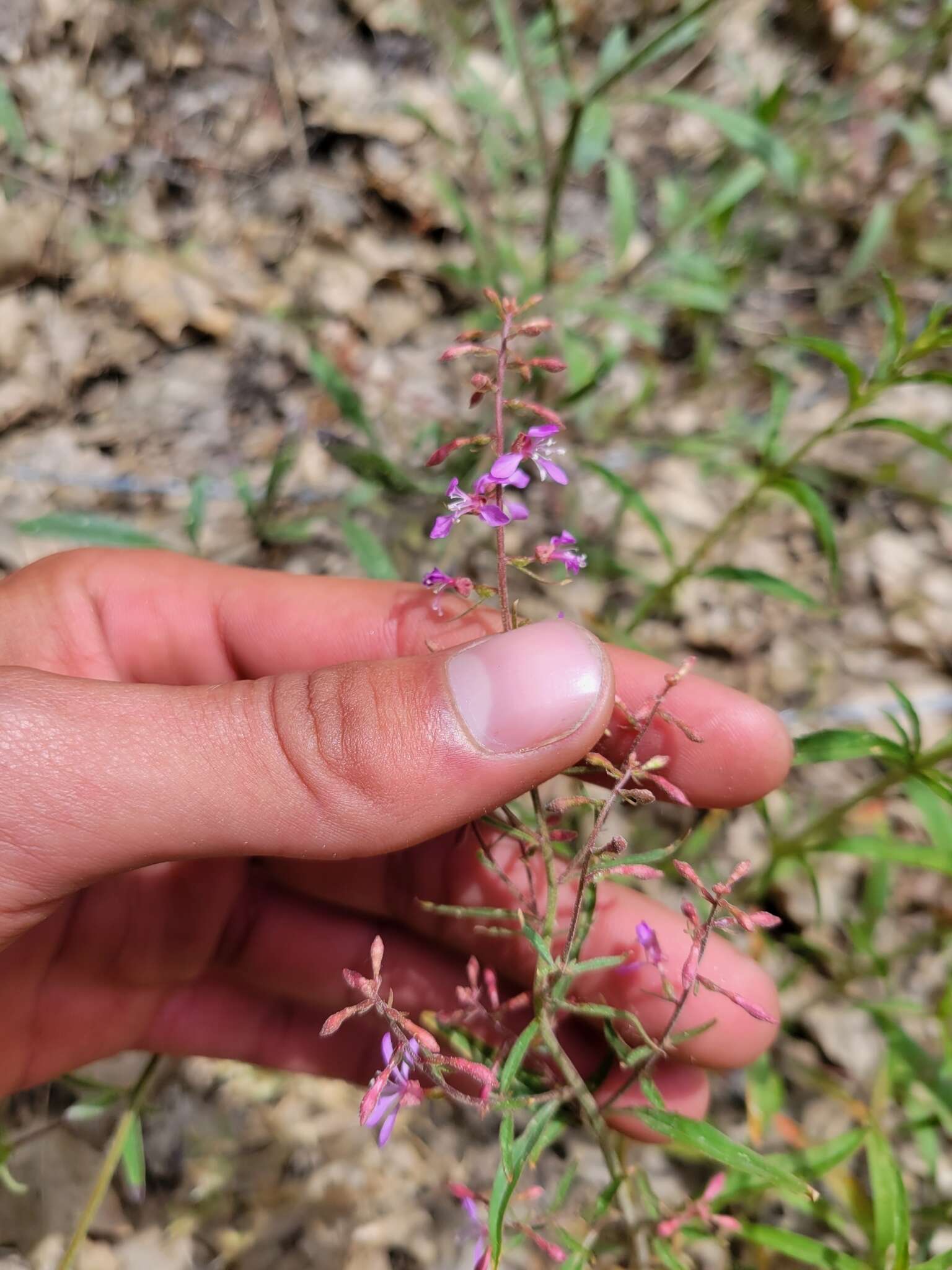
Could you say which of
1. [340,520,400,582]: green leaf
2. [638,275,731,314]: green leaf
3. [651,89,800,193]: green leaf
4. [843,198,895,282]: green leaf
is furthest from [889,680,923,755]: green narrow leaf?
[843,198,895,282]: green leaf

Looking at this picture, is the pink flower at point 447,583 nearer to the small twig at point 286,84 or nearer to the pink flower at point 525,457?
the pink flower at point 525,457

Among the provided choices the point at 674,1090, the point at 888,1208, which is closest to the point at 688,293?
the point at 674,1090

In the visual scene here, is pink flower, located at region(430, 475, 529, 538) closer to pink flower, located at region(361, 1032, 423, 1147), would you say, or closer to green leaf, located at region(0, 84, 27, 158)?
pink flower, located at region(361, 1032, 423, 1147)

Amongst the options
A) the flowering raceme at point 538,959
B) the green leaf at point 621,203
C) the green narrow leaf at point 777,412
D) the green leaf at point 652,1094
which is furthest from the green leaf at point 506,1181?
the green leaf at point 621,203

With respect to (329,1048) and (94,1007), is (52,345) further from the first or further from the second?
(329,1048)

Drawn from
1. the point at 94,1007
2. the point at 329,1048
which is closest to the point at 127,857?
the point at 94,1007

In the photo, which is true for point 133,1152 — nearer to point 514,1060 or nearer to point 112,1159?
point 112,1159
